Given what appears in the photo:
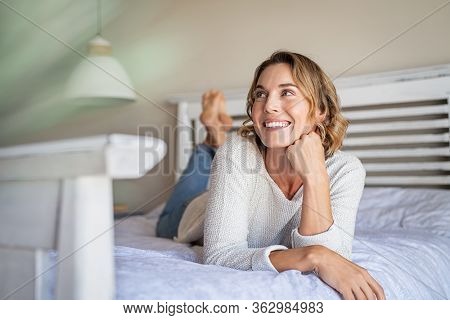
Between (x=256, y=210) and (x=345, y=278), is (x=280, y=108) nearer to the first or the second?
(x=256, y=210)

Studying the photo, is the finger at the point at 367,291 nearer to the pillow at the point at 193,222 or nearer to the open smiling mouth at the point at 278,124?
the open smiling mouth at the point at 278,124

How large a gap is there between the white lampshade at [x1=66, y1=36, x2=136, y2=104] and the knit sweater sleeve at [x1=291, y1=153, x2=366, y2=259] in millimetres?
640

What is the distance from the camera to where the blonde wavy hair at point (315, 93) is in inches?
25.8

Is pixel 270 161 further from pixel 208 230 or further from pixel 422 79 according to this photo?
pixel 422 79

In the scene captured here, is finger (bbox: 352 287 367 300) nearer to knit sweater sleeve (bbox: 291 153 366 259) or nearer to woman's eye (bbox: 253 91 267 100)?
knit sweater sleeve (bbox: 291 153 366 259)

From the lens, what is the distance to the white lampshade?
3.45ft

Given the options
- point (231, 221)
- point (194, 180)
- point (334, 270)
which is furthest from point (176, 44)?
point (334, 270)

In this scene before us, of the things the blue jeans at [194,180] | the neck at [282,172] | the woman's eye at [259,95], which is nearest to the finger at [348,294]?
the neck at [282,172]

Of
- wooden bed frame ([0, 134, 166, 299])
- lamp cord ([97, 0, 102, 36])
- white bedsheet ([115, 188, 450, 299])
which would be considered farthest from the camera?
lamp cord ([97, 0, 102, 36])

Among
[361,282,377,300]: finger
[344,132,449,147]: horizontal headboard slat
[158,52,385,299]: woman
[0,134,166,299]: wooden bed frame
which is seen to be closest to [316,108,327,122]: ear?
[158,52,385,299]: woman

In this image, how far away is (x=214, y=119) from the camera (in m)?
1.20

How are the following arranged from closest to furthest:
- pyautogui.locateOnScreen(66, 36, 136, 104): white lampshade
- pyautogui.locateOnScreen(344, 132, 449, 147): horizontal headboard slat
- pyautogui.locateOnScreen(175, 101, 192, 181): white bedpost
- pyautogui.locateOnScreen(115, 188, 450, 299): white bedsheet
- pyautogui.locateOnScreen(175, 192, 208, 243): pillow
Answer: pyautogui.locateOnScreen(115, 188, 450, 299): white bedsheet → pyautogui.locateOnScreen(175, 192, 208, 243): pillow → pyautogui.locateOnScreen(66, 36, 136, 104): white lampshade → pyautogui.locateOnScreen(344, 132, 449, 147): horizontal headboard slat → pyautogui.locateOnScreen(175, 101, 192, 181): white bedpost

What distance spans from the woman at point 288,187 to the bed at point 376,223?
0.11 feet
